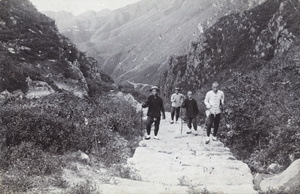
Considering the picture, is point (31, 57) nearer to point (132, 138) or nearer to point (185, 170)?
point (132, 138)

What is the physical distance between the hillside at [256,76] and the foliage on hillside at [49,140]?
336 cm

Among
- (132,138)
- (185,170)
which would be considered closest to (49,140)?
(185,170)

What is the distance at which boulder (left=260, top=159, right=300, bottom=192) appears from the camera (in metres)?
4.18

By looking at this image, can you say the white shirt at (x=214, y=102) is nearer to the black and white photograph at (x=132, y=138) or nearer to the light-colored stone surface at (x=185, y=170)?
→ the black and white photograph at (x=132, y=138)

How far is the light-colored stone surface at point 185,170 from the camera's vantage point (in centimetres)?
434

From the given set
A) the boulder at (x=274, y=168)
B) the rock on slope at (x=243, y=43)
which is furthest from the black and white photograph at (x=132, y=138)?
the rock on slope at (x=243, y=43)

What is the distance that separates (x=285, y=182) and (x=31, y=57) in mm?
15102

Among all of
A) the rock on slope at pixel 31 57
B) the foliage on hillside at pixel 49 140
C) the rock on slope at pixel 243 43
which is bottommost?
the foliage on hillside at pixel 49 140

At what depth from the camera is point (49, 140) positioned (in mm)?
6309

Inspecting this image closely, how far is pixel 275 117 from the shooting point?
25.1ft

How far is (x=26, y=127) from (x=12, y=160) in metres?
1.19

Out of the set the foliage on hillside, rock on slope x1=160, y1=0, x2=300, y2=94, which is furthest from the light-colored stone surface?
rock on slope x1=160, y1=0, x2=300, y2=94

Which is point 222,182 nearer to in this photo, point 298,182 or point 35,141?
point 298,182

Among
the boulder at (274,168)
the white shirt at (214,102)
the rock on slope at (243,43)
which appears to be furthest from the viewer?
the rock on slope at (243,43)
